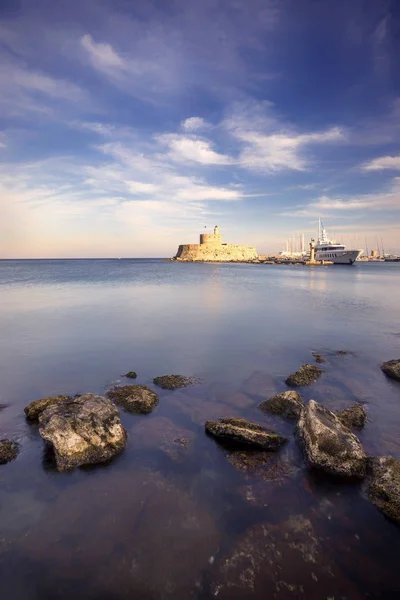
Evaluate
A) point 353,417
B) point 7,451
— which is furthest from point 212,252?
point 7,451

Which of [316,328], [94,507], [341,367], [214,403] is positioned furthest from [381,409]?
[316,328]

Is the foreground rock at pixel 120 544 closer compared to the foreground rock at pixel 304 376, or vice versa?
the foreground rock at pixel 120 544

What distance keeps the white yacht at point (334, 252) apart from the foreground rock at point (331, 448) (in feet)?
372

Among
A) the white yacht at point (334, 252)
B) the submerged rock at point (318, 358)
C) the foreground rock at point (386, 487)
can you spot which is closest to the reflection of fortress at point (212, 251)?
the white yacht at point (334, 252)

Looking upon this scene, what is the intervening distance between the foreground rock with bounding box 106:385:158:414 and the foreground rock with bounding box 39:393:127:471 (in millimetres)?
1273

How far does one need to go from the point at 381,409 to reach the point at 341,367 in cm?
343

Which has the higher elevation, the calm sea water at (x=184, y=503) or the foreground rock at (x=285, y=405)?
the foreground rock at (x=285, y=405)

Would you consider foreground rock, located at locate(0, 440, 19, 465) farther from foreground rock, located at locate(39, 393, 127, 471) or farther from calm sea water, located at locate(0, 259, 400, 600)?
foreground rock, located at locate(39, 393, 127, 471)

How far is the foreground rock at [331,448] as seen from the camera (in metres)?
5.90

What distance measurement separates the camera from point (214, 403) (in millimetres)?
8781

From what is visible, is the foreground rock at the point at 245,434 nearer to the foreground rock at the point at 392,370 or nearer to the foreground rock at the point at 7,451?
the foreground rock at the point at 7,451

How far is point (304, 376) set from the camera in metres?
10.5

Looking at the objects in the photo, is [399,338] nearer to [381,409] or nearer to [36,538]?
[381,409]

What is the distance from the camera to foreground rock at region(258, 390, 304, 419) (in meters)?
7.98
